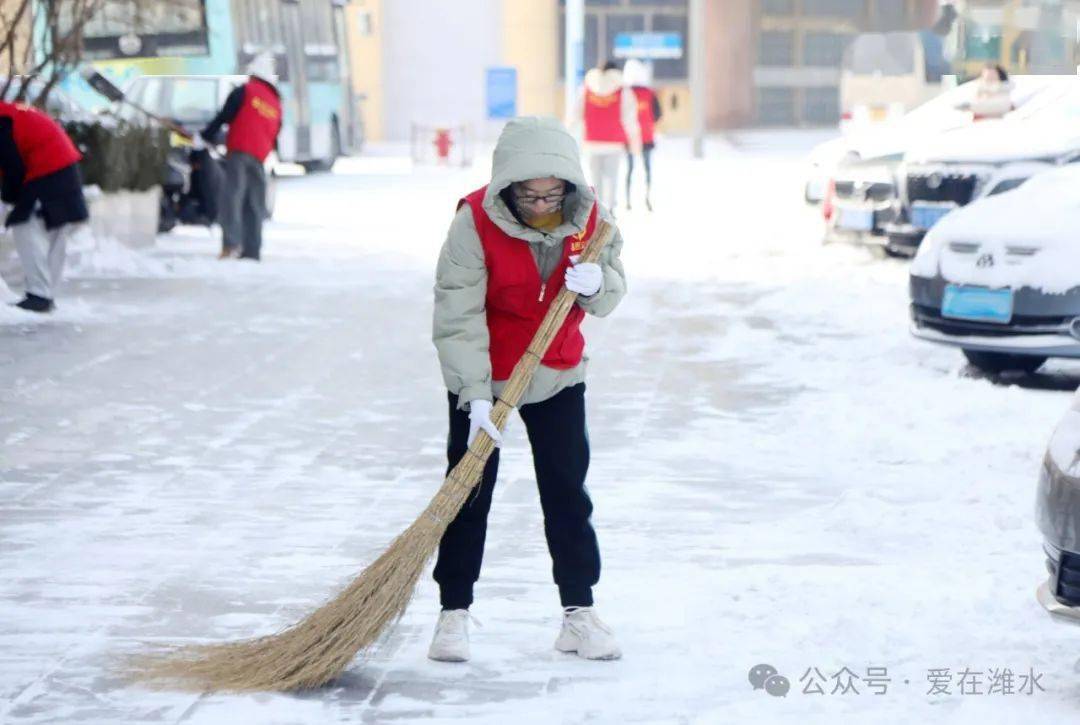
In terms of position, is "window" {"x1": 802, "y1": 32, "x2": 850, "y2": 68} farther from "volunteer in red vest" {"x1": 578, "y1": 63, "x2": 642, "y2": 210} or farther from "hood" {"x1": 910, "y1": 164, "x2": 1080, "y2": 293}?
"hood" {"x1": 910, "y1": 164, "x2": 1080, "y2": 293}

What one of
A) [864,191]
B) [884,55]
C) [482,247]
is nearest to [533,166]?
[482,247]

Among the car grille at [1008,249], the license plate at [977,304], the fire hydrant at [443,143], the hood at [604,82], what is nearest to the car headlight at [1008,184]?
the car grille at [1008,249]

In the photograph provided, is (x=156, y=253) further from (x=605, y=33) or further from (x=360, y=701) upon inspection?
(x=605, y=33)

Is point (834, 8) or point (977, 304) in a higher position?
point (977, 304)

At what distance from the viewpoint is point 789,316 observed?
44.4 feet

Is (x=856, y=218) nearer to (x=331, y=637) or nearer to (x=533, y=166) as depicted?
(x=533, y=166)

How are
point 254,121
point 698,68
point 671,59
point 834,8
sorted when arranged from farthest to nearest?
point 834,8
point 671,59
point 698,68
point 254,121

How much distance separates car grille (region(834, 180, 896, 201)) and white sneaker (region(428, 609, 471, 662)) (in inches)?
478

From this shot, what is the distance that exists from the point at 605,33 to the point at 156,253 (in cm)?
3585

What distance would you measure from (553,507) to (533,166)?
3.09 ft

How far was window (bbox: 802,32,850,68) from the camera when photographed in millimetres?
55469

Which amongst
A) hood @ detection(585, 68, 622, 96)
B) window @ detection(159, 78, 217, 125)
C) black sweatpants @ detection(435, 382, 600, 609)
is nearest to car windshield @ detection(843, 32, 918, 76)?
window @ detection(159, 78, 217, 125)

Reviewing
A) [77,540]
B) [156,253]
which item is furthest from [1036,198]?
[156,253]

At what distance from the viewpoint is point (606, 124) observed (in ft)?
69.9
